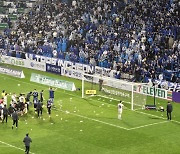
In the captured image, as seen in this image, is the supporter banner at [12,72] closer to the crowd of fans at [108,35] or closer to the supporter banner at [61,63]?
the supporter banner at [61,63]

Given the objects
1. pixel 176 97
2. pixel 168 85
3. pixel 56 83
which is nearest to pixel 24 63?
pixel 56 83

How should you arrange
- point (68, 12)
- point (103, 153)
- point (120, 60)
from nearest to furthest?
point (103, 153)
point (120, 60)
point (68, 12)

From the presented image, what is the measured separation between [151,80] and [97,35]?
12.8 meters

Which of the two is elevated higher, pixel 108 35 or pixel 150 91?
A: pixel 108 35

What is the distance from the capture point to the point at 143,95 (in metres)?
44.2

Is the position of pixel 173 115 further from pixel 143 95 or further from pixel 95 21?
pixel 95 21

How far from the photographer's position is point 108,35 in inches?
2302

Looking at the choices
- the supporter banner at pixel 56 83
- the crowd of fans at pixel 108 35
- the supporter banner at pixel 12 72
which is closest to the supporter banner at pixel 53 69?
the crowd of fans at pixel 108 35

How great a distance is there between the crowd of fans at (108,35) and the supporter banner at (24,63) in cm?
127

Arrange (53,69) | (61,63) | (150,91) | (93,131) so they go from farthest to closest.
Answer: (61,63) → (53,69) → (150,91) → (93,131)

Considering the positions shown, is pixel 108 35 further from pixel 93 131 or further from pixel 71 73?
pixel 93 131

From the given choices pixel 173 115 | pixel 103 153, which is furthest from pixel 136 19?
pixel 103 153

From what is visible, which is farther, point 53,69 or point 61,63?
point 61,63

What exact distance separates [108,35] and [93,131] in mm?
24321
